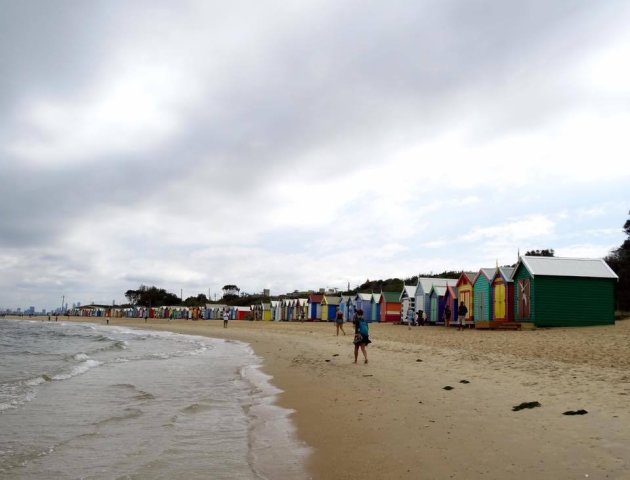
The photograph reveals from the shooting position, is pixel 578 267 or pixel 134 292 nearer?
pixel 578 267

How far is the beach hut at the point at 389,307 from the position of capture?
56606 millimetres

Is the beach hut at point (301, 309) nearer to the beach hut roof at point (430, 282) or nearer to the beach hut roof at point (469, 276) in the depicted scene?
the beach hut roof at point (430, 282)

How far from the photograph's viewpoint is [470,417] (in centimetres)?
791

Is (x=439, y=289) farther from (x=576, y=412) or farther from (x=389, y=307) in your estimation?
(x=576, y=412)

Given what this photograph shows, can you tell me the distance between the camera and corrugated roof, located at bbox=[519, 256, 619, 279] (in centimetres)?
2936

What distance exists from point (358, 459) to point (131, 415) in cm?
563

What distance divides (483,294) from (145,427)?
30.3 metres

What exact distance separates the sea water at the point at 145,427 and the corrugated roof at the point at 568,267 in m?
20.3

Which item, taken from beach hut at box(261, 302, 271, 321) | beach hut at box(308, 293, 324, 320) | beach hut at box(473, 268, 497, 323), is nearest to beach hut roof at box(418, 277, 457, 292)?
beach hut at box(473, 268, 497, 323)

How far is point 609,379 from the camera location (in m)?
9.89

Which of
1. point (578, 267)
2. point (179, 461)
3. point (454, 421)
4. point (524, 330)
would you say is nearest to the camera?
point (179, 461)

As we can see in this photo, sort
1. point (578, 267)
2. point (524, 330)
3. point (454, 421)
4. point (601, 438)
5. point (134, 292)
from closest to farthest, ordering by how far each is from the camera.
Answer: point (601, 438) → point (454, 421) → point (524, 330) → point (578, 267) → point (134, 292)

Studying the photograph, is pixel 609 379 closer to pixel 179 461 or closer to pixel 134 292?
pixel 179 461

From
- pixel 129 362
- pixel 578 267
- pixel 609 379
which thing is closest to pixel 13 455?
pixel 609 379
